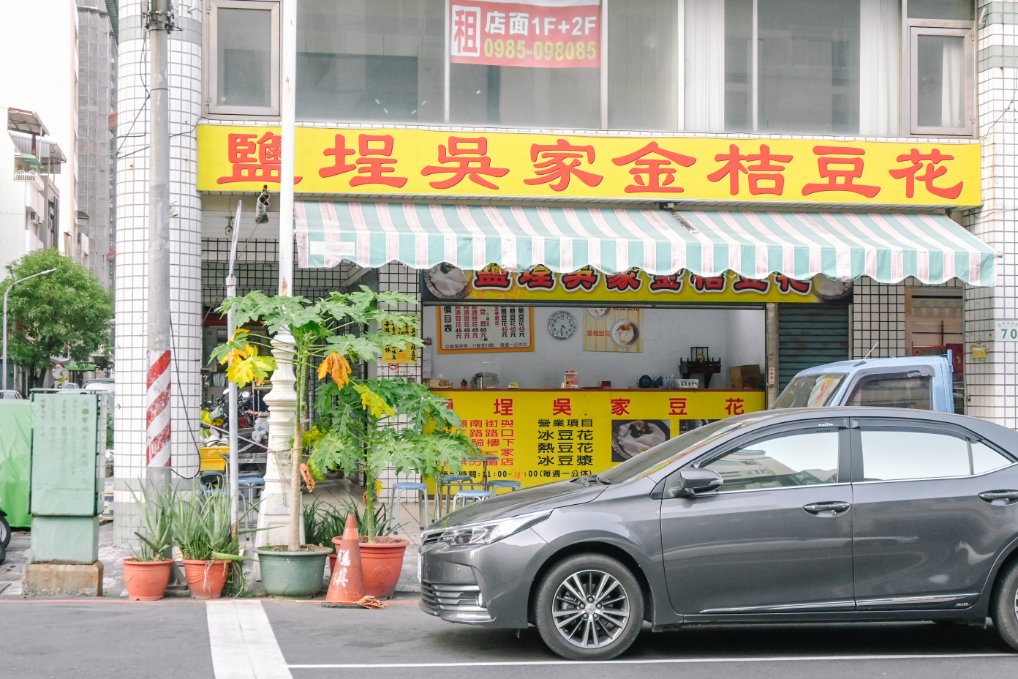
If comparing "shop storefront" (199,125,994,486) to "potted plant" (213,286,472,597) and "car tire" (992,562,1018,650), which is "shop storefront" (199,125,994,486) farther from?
"car tire" (992,562,1018,650)

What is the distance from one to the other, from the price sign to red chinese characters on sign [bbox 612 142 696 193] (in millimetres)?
4184

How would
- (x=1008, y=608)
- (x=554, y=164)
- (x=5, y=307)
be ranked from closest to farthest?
(x=1008, y=608) < (x=554, y=164) < (x=5, y=307)

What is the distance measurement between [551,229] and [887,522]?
634cm

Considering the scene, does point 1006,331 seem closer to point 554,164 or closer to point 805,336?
point 805,336

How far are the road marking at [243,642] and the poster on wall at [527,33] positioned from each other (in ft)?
24.7

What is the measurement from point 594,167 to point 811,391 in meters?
3.92

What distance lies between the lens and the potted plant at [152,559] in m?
9.71

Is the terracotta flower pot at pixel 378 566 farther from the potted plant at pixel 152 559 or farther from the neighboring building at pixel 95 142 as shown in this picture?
the neighboring building at pixel 95 142

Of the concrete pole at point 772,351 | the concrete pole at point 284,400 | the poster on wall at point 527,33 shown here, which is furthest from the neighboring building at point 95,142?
the concrete pole at point 284,400

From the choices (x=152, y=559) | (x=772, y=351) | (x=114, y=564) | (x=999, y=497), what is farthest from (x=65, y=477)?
(x=772, y=351)

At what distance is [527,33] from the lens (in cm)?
1443

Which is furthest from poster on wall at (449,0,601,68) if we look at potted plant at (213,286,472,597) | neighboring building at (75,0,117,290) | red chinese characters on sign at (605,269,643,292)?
neighboring building at (75,0,117,290)

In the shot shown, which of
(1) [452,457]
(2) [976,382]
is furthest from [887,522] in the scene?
(2) [976,382]

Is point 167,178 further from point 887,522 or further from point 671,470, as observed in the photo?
point 887,522
